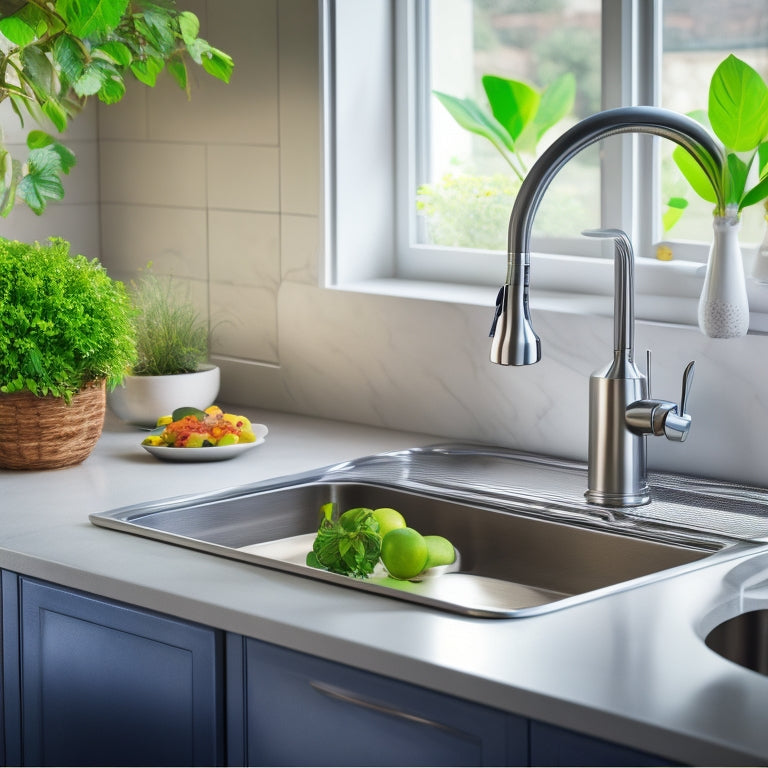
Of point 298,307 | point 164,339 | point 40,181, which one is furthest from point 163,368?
point 40,181

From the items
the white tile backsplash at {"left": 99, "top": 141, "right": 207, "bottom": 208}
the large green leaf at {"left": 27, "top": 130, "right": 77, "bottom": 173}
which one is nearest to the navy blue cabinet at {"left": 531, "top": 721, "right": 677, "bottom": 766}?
the large green leaf at {"left": 27, "top": 130, "right": 77, "bottom": 173}

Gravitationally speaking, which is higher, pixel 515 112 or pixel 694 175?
pixel 515 112

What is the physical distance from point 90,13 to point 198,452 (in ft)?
2.04

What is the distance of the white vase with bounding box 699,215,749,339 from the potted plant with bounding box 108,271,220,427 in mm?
827

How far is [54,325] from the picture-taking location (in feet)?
5.75

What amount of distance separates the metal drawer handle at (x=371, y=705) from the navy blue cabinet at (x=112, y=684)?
5.2 inches

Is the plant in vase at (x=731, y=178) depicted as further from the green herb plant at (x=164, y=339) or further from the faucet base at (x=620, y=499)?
the green herb plant at (x=164, y=339)

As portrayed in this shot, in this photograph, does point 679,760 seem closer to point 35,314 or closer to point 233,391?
point 35,314

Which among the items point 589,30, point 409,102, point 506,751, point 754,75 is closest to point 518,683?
point 506,751

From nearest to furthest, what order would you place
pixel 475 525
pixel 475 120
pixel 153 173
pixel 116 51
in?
pixel 475 525
pixel 116 51
pixel 475 120
pixel 153 173

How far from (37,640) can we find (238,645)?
12.2 inches

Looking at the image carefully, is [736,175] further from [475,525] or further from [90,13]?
[90,13]

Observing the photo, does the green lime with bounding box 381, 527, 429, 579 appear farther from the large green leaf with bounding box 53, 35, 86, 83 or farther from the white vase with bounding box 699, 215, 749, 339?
the large green leaf with bounding box 53, 35, 86, 83

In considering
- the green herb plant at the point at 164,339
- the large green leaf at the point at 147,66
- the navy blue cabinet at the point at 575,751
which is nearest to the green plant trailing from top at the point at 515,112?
the large green leaf at the point at 147,66
